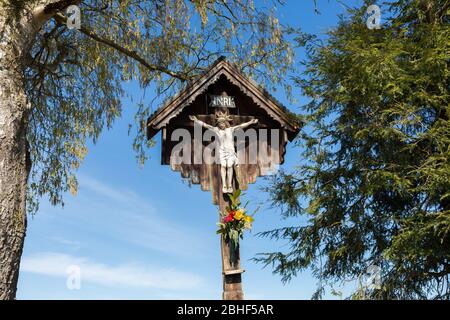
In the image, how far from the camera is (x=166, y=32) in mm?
9797

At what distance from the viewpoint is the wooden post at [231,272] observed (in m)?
5.48

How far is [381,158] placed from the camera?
10039mm

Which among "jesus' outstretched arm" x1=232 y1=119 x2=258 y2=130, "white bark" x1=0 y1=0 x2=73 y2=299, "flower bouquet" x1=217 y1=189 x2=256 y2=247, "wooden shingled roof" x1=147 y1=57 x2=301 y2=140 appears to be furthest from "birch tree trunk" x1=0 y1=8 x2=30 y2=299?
"jesus' outstretched arm" x1=232 y1=119 x2=258 y2=130

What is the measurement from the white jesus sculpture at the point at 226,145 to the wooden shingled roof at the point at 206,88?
27cm

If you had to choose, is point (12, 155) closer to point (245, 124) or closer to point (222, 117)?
point (222, 117)

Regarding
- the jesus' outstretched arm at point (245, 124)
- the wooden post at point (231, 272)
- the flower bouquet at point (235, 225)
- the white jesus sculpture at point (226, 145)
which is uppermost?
the jesus' outstretched arm at point (245, 124)

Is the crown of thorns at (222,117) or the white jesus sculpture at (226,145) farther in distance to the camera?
the crown of thorns at (222,117)

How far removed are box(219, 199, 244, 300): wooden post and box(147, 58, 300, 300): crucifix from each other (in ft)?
1.42

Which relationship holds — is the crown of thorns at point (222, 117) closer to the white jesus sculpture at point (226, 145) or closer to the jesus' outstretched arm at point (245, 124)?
the white jesus sculpture at point (226, 145)

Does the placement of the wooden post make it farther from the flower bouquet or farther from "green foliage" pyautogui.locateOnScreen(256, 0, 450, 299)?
"green foliage" pyautogui.locateOnScreen(256, 0, 450, 299)

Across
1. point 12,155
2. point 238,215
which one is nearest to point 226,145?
point 238,215

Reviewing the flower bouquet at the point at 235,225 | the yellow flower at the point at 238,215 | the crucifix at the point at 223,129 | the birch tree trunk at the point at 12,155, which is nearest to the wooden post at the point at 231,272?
the flower bouquet at the point at 235,225

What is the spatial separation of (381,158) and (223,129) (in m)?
4.83
